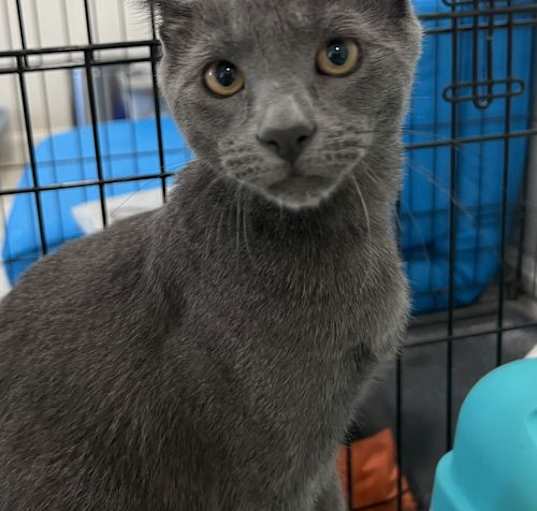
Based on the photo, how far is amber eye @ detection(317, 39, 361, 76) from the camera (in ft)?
2.47

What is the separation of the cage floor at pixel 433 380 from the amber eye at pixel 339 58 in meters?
0.96


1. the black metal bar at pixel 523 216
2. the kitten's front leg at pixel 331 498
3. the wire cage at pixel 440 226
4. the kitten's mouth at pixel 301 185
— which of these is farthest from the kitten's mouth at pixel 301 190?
the black metal bar at pixel 523 216

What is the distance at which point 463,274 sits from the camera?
1927 millimetres

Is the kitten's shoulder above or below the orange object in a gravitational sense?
above

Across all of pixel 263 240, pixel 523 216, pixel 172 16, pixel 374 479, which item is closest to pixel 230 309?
pixel 263 240

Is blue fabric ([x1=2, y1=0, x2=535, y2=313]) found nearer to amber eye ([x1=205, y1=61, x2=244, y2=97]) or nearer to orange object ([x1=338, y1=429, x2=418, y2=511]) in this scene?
orange object ([x1=338, y1=429, x2=418, y2=511])

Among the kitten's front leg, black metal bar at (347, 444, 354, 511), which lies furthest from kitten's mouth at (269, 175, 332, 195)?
black metal bar at (347, 444, 354, 511)

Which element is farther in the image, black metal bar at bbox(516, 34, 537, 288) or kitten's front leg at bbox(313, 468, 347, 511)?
black metal bar at bbox(516, 34, 537, 288)

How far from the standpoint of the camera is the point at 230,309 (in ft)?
2.78

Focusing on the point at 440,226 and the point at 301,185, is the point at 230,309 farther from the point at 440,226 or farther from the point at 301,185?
the point at 440,226

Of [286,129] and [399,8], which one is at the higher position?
[399,8]

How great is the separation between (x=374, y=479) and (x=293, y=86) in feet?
3.40

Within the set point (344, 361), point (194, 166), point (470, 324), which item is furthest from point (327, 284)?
point (470, 324)

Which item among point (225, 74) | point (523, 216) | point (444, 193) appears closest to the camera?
point (225, 74)
